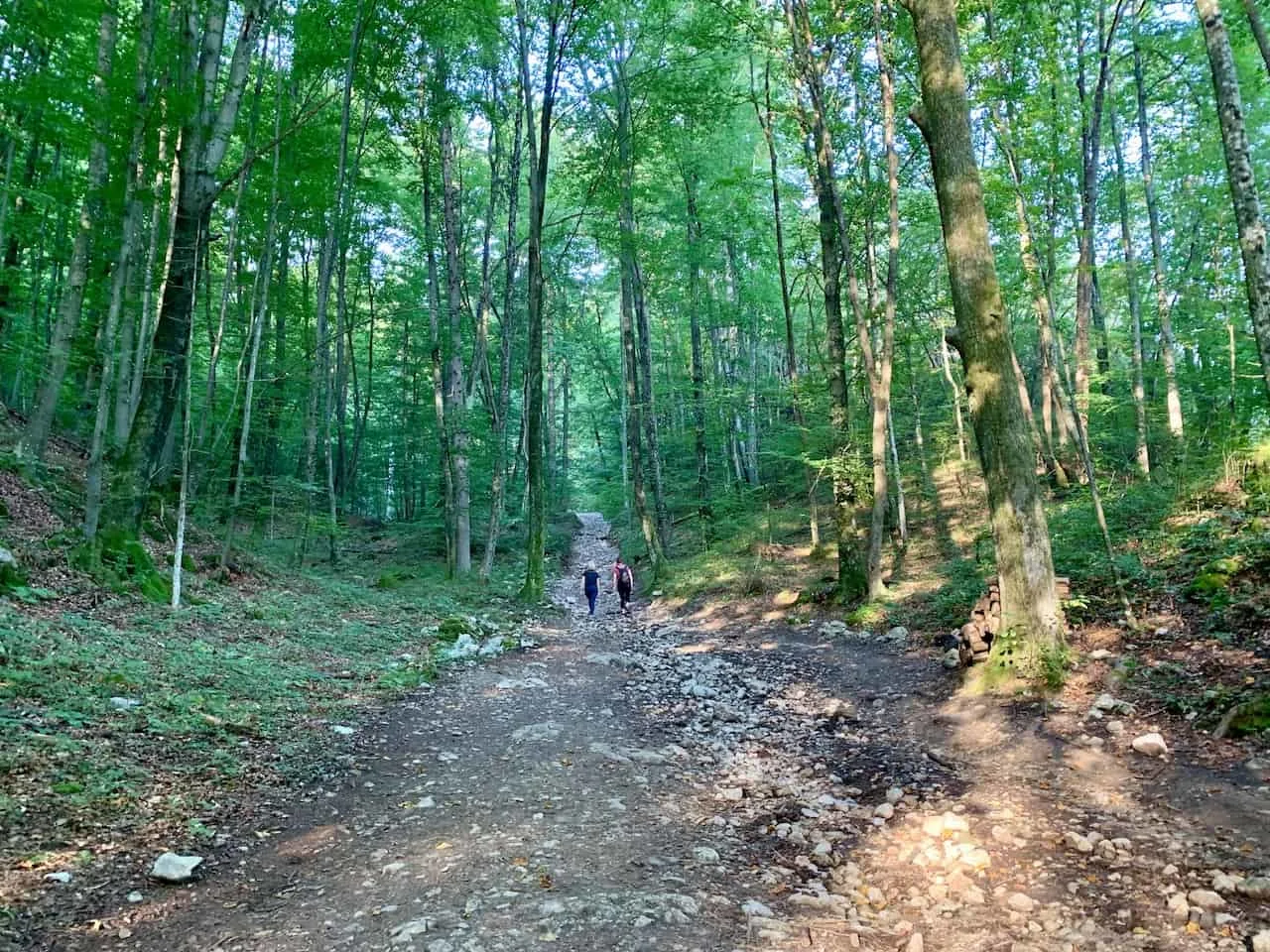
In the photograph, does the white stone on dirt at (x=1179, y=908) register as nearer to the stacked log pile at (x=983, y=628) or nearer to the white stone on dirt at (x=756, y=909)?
the white stone on dirt at (x=756, y=909)

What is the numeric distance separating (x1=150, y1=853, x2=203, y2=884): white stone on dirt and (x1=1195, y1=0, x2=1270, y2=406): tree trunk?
8305 mm

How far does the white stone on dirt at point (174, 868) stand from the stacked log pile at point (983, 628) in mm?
7165

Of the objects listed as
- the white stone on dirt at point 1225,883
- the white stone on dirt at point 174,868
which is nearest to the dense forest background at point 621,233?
the white stone on dirt at point 1225,883

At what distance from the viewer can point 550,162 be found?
3067 centimetres

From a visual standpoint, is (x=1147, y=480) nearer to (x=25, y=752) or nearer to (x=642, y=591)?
(x=642, y=591)

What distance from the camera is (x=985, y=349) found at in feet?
22.9

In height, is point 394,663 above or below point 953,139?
below

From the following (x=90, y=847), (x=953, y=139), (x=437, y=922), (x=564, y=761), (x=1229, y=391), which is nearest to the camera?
(x=437, y=922)

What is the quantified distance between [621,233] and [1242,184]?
48.7 feet

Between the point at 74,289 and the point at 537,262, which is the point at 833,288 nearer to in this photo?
the point at 537,262

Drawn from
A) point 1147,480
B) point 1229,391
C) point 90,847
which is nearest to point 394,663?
point 90,847

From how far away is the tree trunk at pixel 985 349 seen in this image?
665 centimetres

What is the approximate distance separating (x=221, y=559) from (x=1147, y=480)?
17.4 metres

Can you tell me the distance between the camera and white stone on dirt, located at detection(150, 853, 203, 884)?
3.47 meters
